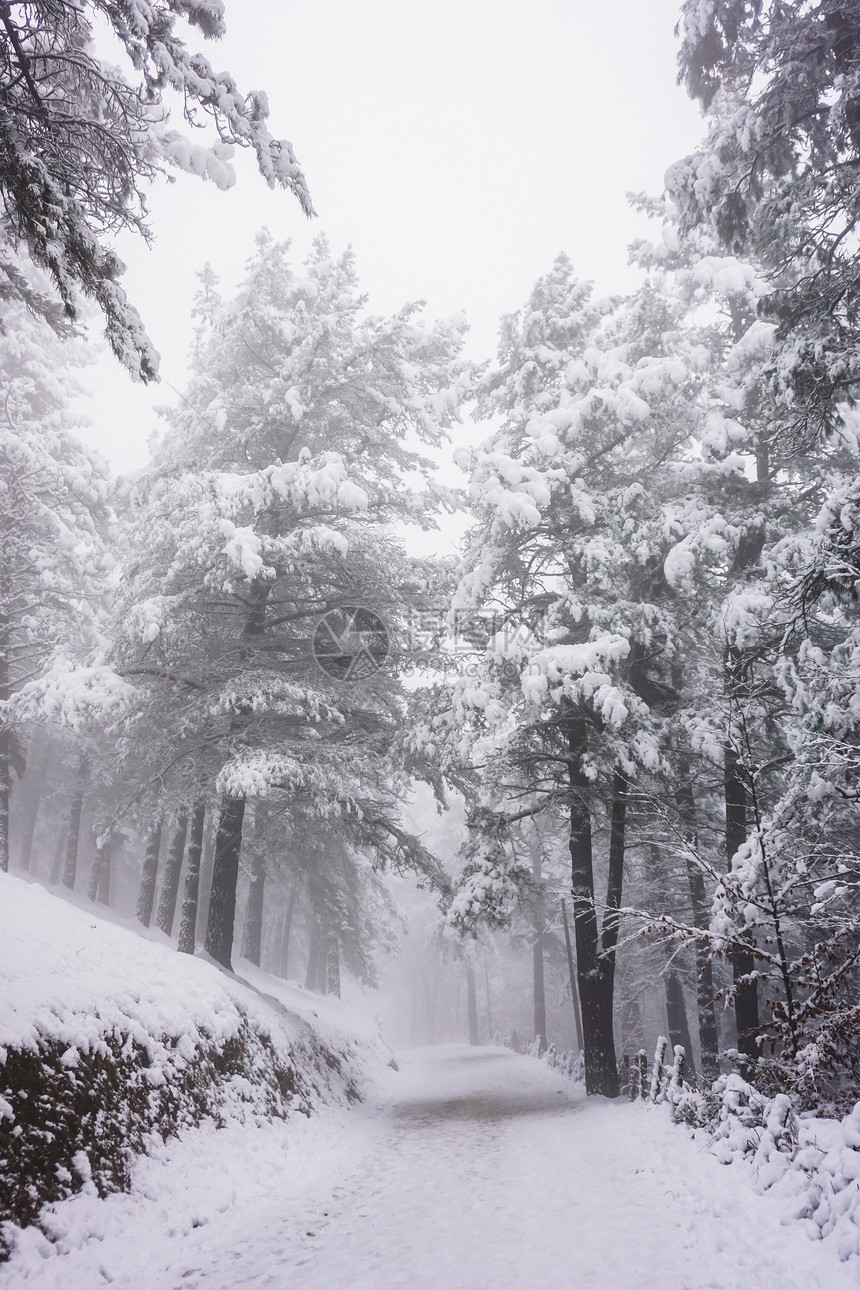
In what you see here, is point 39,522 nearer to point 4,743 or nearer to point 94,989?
point 4,743

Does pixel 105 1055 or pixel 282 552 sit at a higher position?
pixel 282 552

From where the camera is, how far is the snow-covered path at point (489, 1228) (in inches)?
159

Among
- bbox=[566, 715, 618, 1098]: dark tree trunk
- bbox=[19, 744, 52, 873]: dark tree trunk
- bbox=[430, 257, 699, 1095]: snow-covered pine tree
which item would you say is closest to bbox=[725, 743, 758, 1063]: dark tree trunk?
bbox=[430, 257, 699, 1095]: snow-covered pine tree

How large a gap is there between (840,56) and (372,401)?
28.0ft

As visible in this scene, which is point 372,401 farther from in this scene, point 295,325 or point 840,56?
point 840,56

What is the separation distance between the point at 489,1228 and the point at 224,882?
7.92 meters

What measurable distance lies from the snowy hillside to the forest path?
1048 mm

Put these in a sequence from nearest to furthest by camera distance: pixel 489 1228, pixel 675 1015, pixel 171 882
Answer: pixel 489 1228 → pixel 675 1015 → pixel 171 882

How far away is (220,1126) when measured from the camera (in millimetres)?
6328

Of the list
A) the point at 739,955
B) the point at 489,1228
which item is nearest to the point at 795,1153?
the point at 489,1228

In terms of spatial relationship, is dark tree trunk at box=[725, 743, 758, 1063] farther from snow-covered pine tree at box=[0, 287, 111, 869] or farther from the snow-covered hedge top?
snow-covered pine tree at box=[0, 287, 111, 869]

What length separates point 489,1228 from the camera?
16.7 ft

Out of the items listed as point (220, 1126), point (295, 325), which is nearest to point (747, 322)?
point (295, 325)

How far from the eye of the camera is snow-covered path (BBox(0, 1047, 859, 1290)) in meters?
4.04
